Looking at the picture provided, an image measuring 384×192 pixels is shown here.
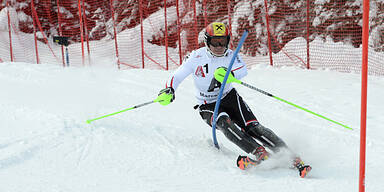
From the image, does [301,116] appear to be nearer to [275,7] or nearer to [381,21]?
[381,21]

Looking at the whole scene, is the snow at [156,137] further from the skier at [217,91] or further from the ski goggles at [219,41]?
the ski goggles at [219,41]

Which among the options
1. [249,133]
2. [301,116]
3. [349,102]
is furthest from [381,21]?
[249,133]

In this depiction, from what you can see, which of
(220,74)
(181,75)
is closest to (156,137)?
(181,75)

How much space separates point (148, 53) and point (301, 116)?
1034 centimetres

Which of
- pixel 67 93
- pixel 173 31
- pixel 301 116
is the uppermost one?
pixel 173 31

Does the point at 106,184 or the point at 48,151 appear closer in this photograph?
the point at 106,184

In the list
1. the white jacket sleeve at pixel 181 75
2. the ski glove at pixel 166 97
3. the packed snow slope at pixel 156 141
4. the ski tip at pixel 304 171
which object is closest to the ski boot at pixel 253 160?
the packed snow slope at pixel 156 141

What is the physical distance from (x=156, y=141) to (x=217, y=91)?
87cm

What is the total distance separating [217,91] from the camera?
3.87 meters

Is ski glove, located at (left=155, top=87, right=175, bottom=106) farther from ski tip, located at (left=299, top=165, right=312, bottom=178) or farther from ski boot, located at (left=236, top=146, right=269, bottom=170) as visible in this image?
ski tip, located at (left=299, top=165, right=312, bottom=178)

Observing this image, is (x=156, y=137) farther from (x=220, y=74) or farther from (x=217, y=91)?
(x=220, y=74)

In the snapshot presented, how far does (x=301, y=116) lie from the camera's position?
17.2 ft

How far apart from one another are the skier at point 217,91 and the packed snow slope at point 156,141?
0.30 metres

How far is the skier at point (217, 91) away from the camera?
349 cm
